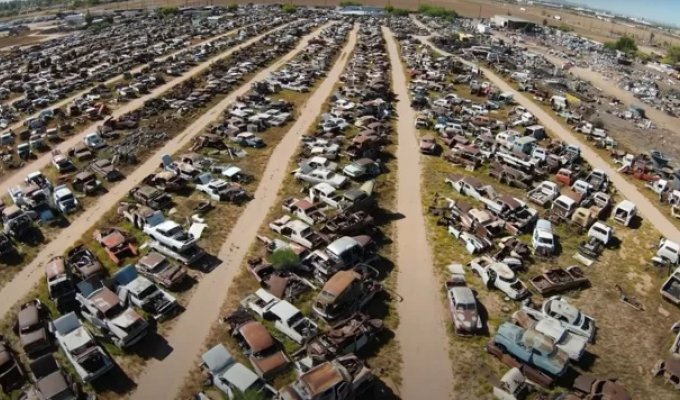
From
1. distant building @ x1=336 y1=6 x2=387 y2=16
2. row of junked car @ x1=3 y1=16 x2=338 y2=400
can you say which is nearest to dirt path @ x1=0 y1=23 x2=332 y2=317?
row of junked car @ x1=3 y1=16 x2=338 y2=400

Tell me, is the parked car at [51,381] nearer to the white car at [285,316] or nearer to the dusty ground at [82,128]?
the white car at [285,316]

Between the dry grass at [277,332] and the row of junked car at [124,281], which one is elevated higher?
the row of junked car at [124,281]

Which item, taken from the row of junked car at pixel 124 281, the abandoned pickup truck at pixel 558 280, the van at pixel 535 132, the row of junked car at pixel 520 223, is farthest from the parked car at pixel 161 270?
the van at pixel 535 132

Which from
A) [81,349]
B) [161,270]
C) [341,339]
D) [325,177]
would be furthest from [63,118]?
[341,339]

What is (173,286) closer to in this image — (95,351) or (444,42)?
(95,351)

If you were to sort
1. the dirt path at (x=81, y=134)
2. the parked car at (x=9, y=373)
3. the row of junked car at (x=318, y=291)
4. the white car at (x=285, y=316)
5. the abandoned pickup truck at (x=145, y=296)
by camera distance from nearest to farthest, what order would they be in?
the row of junked car at (x=318, y=291) < the parked car at (x=9, y=373) < the white car at (x=285, y=316) < the abandoned pickup truck at (x=145, y=296) < the dirt path at (x=81, y=134)

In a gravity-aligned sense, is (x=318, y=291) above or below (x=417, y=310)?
above

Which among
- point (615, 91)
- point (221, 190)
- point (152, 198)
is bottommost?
point (152, 198)

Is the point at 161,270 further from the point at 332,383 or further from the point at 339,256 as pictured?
the point at 332,383
